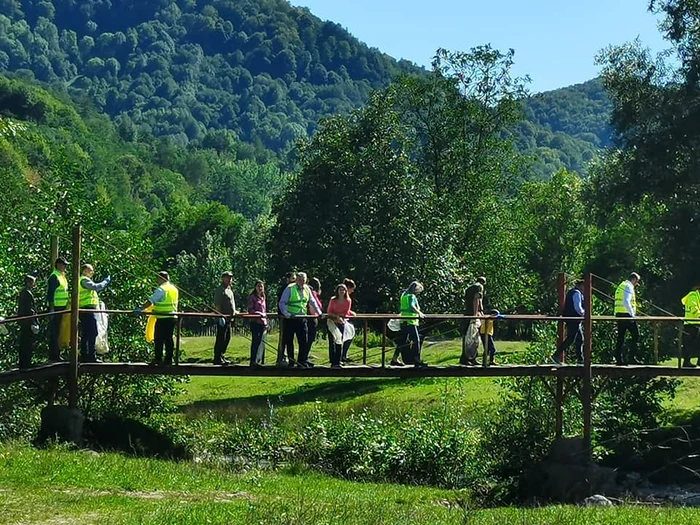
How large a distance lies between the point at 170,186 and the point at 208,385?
5310 inches

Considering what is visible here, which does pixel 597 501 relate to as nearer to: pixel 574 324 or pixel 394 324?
pixel 574 324

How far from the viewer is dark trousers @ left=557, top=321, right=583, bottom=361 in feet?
82.5

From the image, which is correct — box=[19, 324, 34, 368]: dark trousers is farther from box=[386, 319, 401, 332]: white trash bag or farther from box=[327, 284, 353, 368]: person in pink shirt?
box=[386, 319, 401, 332]: white trash bag

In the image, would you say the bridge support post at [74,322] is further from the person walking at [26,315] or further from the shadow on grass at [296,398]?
the shadow on grass at [296,398]

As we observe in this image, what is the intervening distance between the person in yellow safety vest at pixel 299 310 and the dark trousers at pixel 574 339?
17.7 feet

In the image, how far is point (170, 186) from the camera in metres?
176

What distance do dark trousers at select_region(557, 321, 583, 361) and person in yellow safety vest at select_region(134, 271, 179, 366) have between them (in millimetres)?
8279

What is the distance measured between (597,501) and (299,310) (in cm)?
686

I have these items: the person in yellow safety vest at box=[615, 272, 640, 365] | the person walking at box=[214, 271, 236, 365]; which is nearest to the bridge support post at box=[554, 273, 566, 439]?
the person in yellow safety vest at box=[615, 272, 640, 365]

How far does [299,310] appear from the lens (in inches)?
929

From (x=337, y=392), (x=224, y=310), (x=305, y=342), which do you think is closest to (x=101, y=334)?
(x=224, y=310)

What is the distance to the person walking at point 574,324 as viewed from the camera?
982 inches

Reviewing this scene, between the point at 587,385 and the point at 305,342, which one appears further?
the point at 587,385

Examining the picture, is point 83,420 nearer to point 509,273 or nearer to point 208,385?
point 208,385
